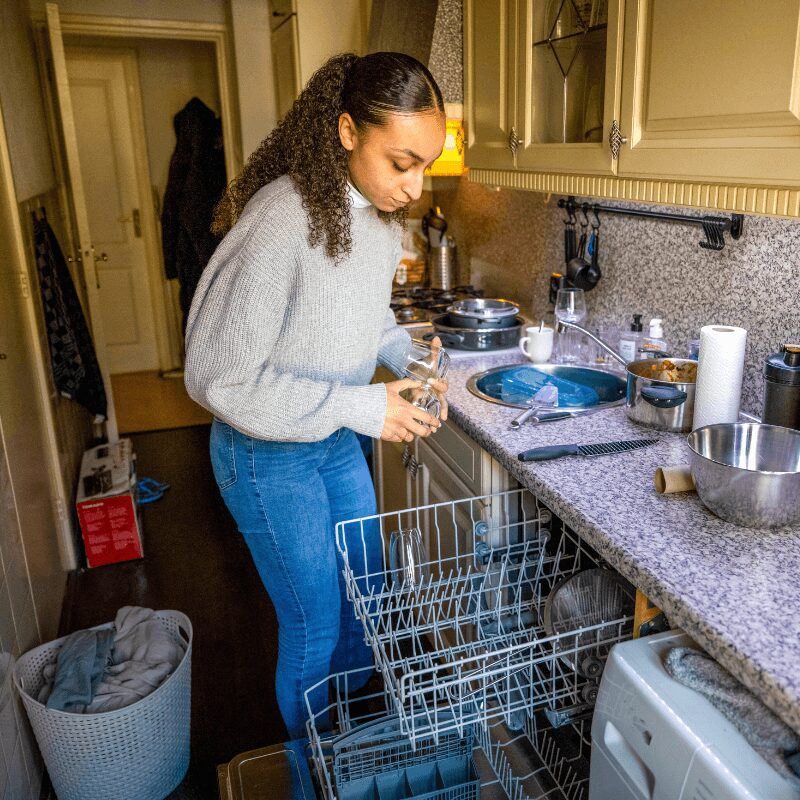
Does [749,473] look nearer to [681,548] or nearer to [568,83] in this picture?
[681,548]

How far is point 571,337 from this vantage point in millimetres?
2105

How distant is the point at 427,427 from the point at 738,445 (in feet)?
1.82

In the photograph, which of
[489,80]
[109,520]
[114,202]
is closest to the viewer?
[489,80]

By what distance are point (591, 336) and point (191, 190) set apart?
326 cm

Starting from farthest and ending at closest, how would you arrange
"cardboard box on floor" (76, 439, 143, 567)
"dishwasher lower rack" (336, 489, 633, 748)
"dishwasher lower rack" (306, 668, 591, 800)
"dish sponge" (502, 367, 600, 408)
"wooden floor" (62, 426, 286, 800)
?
"cardboard box on floor" (76, 439, 143, 567), "wooden floor" (62, 426, 286, 800), "dish sponge" (502, 367, 600, 408), "dishwasher lower rack" (306, 668, 591, 800), "dishwasher lower rack" (336, 489, 633, 748)

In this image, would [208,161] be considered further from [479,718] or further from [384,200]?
[479,718]

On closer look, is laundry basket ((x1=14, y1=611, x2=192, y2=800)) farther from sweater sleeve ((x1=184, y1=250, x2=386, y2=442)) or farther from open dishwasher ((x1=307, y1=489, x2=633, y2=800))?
sweater sleeve ((x1=184, y1=250, x2=386, y2=442))

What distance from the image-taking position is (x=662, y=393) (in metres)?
1.50

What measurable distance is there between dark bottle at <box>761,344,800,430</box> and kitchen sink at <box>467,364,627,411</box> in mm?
421

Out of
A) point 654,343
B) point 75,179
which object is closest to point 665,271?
point 654,343

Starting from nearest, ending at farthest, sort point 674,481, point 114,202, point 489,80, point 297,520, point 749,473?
point 749,473 → point 674,481 → point 297,520 → point 489,80 → point 114,202

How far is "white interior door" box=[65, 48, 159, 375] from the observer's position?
189 inches

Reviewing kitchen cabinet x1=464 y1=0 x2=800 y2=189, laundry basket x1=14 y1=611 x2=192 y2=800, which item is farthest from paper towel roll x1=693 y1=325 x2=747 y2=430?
laundry basket x1=14 y1=611 x2=192 y2=800

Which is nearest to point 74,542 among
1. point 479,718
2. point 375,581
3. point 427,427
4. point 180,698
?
point 180,698
